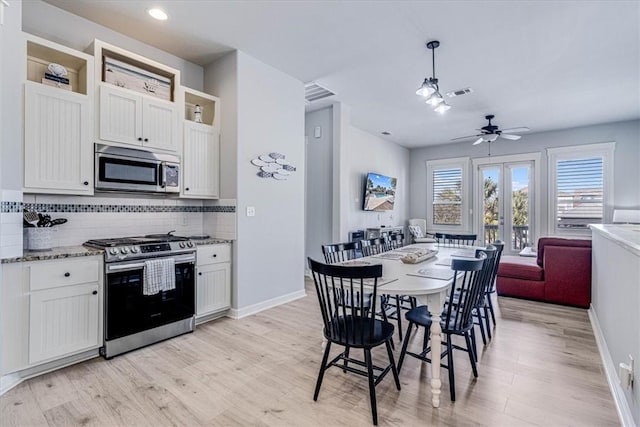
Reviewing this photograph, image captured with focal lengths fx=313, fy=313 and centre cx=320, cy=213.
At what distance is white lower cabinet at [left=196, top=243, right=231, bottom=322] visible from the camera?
333 centimetres

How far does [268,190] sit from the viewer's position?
395 centimetres

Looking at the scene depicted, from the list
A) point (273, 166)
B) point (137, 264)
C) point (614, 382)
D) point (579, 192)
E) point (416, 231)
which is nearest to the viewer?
point (614, 382)

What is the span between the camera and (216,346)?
287cm

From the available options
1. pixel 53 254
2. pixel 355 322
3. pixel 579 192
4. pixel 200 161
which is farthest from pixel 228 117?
pixel 579 192

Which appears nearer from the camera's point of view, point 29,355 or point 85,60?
point 29,355

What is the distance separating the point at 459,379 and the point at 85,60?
4.02m

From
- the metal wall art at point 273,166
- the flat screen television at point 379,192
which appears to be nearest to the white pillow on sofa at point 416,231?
the flat screen television at point 379,192

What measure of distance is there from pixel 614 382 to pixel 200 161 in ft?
13.3

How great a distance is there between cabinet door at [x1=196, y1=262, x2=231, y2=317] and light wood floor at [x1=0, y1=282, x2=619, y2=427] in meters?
0.40

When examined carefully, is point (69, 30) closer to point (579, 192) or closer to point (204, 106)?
point (204, 106)

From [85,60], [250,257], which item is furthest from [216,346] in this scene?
[85,60]

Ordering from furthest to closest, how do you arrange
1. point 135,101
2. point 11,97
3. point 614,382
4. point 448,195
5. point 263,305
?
point 448,195 → point 263,305 → point 135,101 → point 11,97 → point 614,382

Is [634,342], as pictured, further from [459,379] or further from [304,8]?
[304,8]

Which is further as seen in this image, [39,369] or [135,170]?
[135,170]
